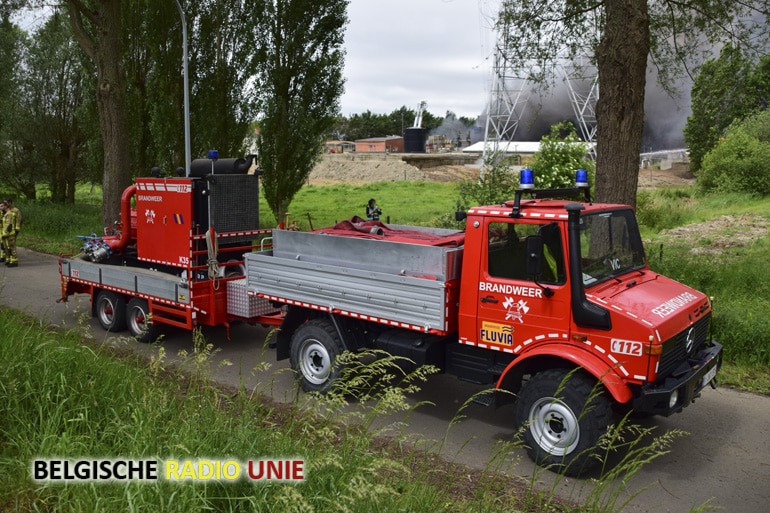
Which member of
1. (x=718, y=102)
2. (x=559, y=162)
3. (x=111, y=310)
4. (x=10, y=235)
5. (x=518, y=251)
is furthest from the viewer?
(x=718, y=102)

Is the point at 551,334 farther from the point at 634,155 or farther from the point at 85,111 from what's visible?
the point at 85,111

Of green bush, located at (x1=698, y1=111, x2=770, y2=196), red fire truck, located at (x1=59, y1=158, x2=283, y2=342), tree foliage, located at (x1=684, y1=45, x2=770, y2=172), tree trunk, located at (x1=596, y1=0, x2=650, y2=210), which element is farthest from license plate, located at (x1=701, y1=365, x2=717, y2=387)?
tree foliage, located at (x1=684, y1=45, x2=770, y2=172)

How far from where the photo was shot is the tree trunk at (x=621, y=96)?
10211 millimetres

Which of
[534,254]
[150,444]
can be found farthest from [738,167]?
[150,444]

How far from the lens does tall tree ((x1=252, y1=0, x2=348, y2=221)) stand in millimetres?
A: 20500

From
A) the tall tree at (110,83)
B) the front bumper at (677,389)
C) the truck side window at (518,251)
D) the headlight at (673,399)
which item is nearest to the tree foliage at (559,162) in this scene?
the tall tree at (110,83)

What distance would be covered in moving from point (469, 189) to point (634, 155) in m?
9.09

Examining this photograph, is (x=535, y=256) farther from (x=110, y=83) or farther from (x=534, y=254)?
(x=110, y=83)

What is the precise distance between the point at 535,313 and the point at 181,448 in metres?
3.48

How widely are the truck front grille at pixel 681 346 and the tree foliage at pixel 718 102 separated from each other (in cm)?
4873

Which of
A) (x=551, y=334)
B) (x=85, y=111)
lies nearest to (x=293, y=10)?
(x=85, y=111)

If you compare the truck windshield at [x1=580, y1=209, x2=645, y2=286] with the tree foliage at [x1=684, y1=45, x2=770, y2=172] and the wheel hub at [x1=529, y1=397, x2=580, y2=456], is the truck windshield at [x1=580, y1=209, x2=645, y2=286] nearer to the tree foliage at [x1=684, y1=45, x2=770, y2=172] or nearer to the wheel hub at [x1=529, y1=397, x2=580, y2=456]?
the wheel hub at [x1=529, y1=397, x2=580, y2=456]

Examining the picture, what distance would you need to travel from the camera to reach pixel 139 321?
10.4 metres

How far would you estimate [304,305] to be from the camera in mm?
7848
